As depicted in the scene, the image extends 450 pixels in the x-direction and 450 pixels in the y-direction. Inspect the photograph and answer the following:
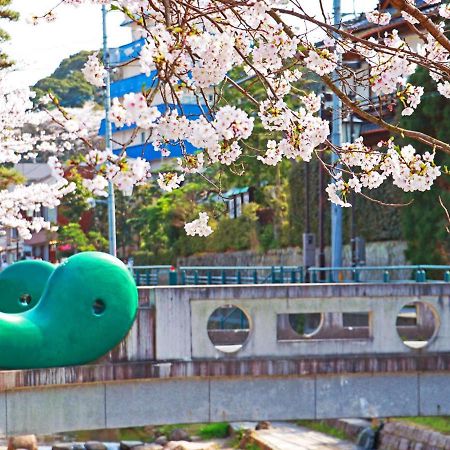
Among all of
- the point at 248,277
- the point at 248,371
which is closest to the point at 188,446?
the point at 248,277

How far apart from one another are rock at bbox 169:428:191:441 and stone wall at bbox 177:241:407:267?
8290mm

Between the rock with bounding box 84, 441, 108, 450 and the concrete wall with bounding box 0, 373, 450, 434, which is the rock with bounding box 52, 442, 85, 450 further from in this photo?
the concrete wall with bounding box 0, 373, 450, 434

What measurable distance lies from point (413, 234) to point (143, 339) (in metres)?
16.6

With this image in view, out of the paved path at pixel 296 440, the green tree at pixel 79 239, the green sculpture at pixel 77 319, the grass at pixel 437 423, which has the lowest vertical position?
the paved path at pixel 296 440

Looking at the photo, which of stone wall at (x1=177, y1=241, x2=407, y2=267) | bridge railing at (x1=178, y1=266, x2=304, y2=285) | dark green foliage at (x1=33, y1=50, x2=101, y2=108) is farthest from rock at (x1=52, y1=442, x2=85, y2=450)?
dark green foliage at (x1=33, y1=50, x2=101, y2=108)

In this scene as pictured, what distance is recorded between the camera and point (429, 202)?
29.7m

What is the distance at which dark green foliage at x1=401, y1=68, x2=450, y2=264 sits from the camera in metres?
29.1

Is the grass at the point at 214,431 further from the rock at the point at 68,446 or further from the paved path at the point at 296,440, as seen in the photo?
the rock at the point at 68,446

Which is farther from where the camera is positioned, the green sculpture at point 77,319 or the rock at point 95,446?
the rock at point 95,446

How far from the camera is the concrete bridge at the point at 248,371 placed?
15141mm

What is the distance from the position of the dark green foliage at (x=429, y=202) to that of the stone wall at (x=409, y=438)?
494 cm

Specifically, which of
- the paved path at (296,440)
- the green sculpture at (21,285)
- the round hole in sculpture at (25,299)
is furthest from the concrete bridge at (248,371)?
the paved path at (296,440)

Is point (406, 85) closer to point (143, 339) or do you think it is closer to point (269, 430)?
point (143, 339)

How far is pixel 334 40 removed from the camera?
7582 mm
